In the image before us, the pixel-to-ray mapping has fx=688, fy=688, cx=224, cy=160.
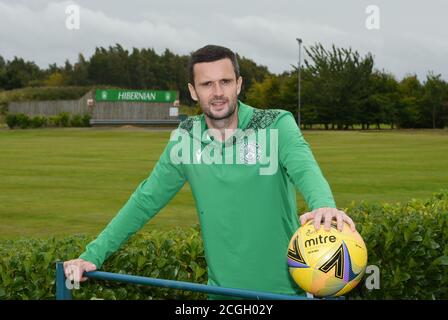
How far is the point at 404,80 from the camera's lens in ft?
309

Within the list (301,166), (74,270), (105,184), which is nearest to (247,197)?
(301,166)

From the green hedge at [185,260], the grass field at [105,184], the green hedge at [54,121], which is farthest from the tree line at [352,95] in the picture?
the green hedge at [185,260]

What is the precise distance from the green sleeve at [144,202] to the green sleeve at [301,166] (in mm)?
716

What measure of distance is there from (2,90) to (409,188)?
110m

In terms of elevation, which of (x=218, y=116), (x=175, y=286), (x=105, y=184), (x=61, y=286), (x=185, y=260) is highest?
(x=218, y=116)

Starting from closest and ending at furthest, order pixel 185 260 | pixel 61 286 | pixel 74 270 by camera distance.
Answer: pixel 61 286 → pixel 74 270 → pixel 185 260

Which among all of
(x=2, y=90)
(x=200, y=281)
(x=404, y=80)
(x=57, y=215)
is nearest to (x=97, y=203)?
(x=57, y=215)

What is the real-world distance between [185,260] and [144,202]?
1.71 m

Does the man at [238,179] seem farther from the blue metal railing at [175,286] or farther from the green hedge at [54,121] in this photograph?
the green hedge at [54,121]

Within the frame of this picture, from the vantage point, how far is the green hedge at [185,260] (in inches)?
206

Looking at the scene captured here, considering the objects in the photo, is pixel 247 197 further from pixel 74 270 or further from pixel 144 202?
pixel 74 270

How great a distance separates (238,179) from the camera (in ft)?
12.8

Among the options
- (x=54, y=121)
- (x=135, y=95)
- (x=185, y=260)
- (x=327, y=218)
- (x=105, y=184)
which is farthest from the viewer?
(x=135, y=95)
